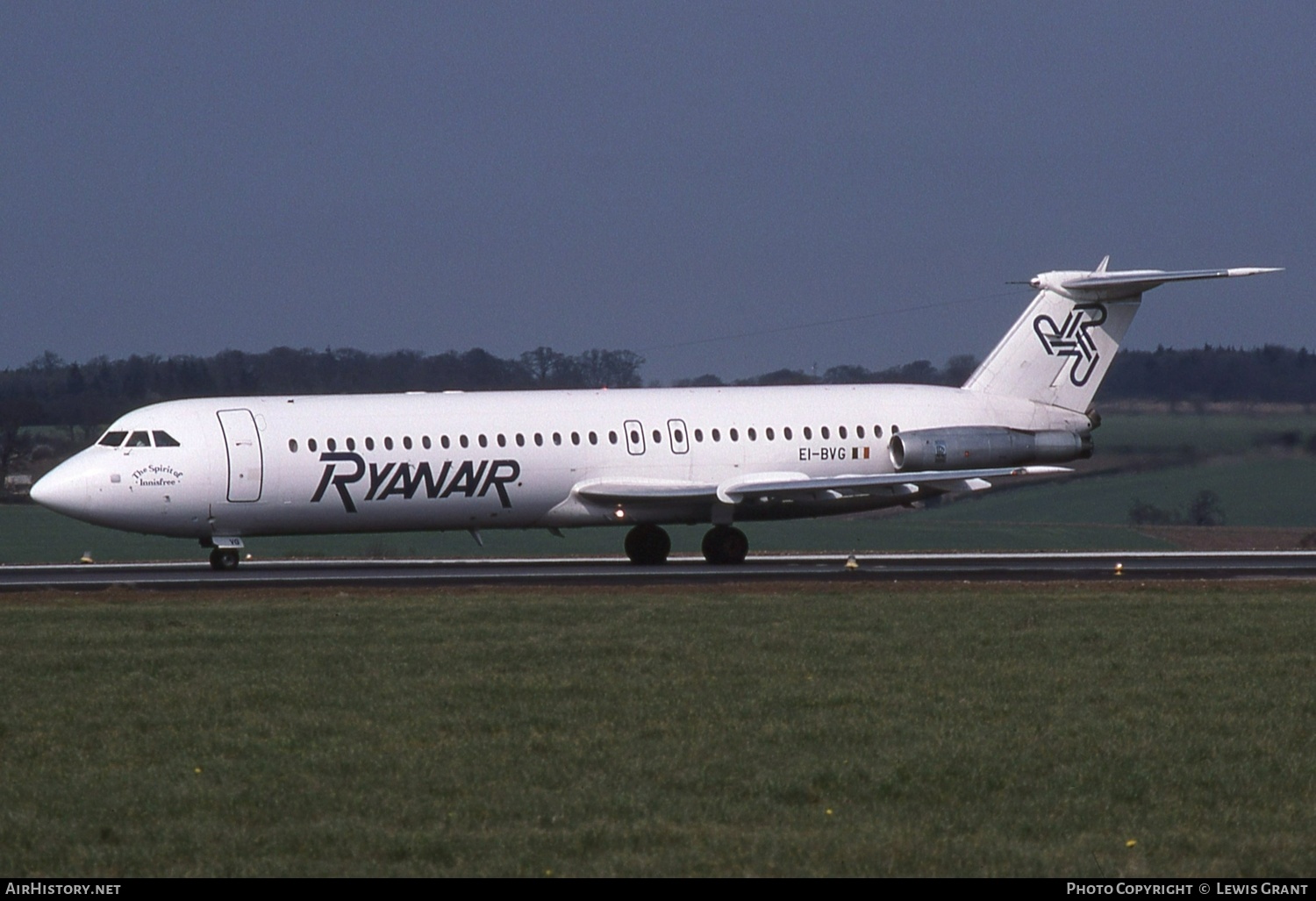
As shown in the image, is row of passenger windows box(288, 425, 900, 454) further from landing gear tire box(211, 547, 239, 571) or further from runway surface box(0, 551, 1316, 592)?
landing gear tire box(211, 547, 239, 571)

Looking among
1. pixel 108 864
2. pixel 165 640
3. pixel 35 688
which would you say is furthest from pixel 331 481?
pixel 108 864

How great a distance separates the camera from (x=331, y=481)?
30.7m

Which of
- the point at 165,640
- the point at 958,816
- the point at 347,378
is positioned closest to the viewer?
the point at 958,816

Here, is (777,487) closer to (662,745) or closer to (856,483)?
(856,483)

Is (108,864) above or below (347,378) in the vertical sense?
below

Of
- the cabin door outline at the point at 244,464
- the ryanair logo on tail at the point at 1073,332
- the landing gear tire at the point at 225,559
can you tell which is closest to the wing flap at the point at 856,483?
the ryanair logo on tail at the point at 1073,332

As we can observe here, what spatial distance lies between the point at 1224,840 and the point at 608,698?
19.3 ft

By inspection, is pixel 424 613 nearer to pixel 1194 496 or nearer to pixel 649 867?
pixel 649 867

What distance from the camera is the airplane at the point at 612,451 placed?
99.5 feet

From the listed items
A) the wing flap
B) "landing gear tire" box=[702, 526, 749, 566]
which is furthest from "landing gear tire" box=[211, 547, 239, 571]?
the wing flap

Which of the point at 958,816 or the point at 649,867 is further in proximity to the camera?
the point at 958,816

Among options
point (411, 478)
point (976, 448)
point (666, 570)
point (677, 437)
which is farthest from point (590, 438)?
point (976, 448)

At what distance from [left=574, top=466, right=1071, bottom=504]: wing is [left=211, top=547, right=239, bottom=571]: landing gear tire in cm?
620

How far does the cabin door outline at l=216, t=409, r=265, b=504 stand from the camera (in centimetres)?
3023
